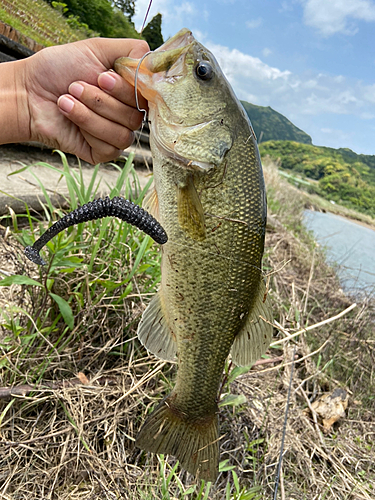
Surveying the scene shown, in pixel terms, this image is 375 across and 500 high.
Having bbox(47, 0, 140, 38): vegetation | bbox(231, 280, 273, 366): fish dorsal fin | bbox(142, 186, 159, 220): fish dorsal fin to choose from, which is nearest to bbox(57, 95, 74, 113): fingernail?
bbox(142, 186, 159, 220): fish dorsal fin

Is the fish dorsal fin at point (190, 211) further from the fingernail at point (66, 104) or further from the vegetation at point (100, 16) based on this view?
the vegetation at point (100, 16)

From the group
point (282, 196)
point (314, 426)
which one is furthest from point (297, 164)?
point (314, 426)

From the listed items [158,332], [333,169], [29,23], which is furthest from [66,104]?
[333,169]

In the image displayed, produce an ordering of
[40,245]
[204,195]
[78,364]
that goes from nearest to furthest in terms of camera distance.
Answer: [40,245], [204,195], [78,364]

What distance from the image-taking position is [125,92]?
4.65 ft

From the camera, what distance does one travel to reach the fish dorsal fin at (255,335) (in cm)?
142

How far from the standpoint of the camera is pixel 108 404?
1.98 meters

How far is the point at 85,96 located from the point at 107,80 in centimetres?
14

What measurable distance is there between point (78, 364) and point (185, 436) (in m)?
0.95

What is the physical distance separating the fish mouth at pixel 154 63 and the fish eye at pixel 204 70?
0.07 meters

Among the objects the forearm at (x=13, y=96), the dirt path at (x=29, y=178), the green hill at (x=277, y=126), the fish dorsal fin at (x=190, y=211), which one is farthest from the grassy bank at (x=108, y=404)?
the green hill at (x=277, y=126)

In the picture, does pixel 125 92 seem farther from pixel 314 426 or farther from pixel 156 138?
pixel 314 426

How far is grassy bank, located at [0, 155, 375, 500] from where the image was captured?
1.71 metres

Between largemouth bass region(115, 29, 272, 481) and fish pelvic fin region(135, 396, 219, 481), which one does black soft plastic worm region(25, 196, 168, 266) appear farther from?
fish pelvic fin region(135, 396, 219, 481)
